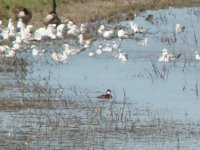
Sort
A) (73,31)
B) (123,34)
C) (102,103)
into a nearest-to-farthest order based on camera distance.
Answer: (102,103), (73,31), (123,34)

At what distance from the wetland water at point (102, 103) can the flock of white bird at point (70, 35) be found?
17 centimetres

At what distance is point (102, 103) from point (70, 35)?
10.1 metres

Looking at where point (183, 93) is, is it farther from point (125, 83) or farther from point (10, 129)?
point (10, 129)

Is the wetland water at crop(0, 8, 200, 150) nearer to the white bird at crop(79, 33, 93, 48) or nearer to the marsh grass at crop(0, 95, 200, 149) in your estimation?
the marsh grass at crop(0, 95, 200, 149)

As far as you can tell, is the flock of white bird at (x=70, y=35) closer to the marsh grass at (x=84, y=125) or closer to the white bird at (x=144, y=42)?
the white bird at (x=144, y=42)

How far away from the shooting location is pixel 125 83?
1738 cm

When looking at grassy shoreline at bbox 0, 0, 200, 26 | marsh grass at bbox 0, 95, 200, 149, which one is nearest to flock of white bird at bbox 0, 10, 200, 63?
grassy shoreline at bbox 0, 0, 200, 26

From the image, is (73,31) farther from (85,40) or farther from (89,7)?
(89,7)

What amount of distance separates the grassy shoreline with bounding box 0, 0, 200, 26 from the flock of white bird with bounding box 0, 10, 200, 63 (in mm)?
2913

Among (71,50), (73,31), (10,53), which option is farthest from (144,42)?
(10,53)

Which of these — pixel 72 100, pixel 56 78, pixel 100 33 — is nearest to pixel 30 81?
pixel 56 78

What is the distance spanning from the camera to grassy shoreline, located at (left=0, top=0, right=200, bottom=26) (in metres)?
29.7

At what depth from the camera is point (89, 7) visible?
3194cm

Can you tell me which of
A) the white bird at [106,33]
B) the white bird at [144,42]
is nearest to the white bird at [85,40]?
the white bird at [106,33]
